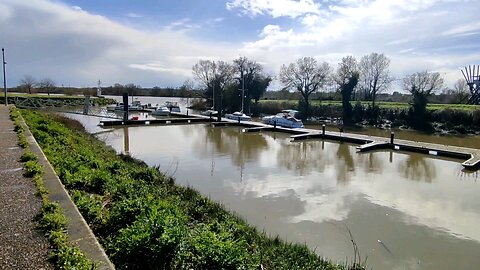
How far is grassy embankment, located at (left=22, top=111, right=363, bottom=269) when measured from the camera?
12.3 feet

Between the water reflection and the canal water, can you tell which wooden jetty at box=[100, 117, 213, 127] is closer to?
the canal water

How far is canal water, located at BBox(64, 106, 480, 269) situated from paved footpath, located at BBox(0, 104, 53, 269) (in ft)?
16.7

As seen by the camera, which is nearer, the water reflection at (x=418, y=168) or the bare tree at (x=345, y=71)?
the water reflection at (x=418, y=168)

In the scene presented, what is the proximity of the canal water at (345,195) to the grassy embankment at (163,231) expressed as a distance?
5.00 ft

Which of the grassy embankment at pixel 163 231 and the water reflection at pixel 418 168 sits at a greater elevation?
the grassy embankment at pixel 163 231

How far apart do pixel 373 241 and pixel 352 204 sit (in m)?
2.78

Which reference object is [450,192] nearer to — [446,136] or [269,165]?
[269,165]

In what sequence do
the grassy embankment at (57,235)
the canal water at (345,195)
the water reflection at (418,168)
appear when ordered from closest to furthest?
the grassy embankment at (57,235) → the canal water at (345,195) → the water reflection at (418,168)

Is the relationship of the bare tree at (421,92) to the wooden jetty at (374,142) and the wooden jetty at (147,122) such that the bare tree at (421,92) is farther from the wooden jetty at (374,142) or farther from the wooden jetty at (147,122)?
the wooden jetty at (147,122)

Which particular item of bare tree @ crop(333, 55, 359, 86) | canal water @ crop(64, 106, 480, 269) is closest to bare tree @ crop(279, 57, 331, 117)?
bare tree @ crop(333, 55, 359, 86)

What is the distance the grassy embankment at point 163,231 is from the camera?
12.3 feet

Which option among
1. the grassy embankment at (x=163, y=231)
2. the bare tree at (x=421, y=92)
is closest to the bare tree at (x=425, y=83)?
the bare tree at (x=421, y=92)

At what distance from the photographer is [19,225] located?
14.0ft

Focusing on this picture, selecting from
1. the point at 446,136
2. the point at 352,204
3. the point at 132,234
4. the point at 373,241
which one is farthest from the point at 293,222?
the point at 446,136
